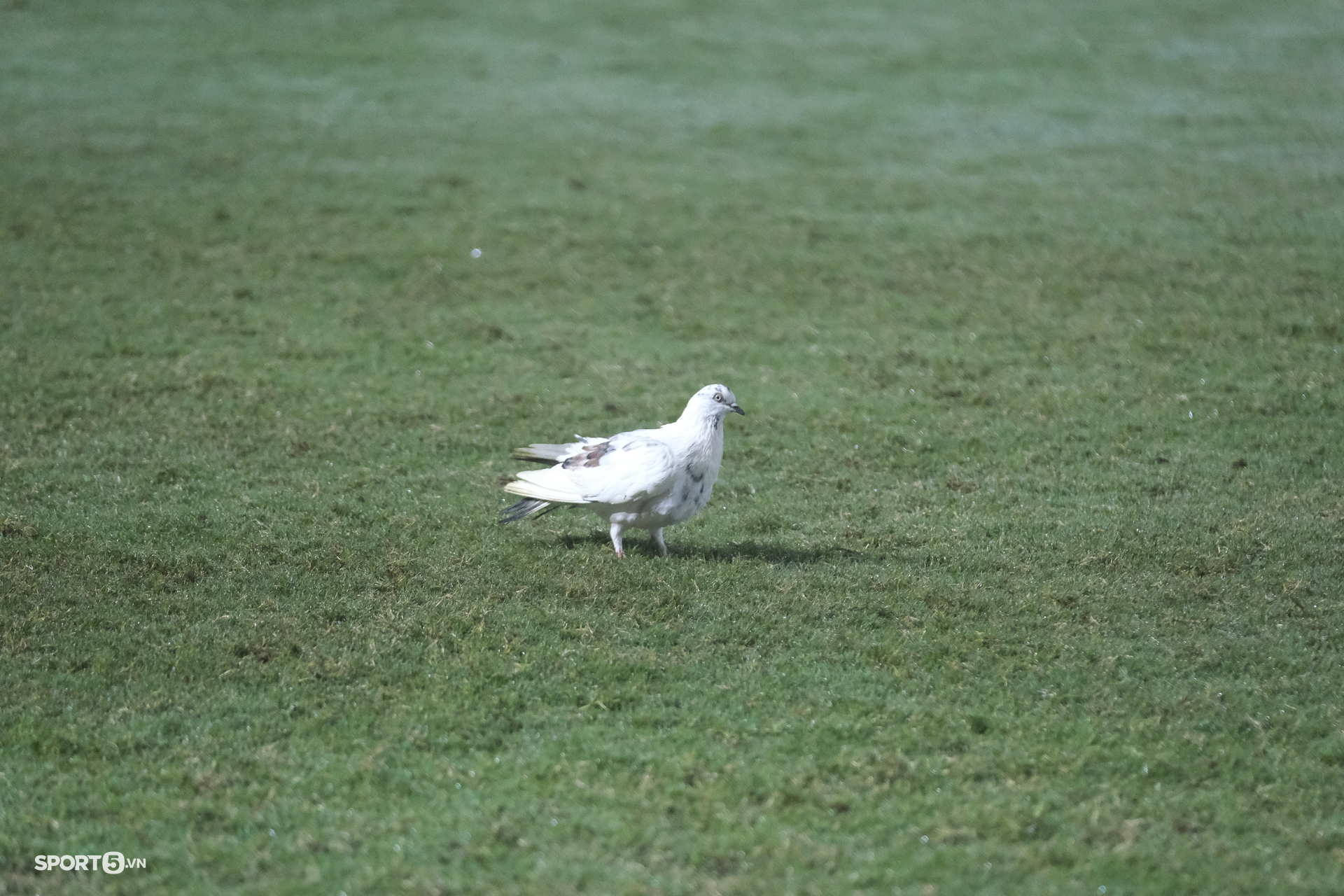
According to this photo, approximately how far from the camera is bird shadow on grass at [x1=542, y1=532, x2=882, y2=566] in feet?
24.5

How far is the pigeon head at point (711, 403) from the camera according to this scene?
7.27m

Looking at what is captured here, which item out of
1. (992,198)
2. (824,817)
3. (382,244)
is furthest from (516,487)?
(992,198)

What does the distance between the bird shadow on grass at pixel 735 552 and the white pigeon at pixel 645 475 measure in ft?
0.37

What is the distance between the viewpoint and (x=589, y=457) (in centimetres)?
731

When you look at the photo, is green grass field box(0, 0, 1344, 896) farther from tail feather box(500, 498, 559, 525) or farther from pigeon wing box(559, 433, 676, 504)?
pigeon wing box(559, 433, 676, 504)

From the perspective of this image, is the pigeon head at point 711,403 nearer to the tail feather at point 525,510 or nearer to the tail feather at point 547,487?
the tail feather at point 547,487

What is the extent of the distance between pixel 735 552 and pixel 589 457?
3.32ft

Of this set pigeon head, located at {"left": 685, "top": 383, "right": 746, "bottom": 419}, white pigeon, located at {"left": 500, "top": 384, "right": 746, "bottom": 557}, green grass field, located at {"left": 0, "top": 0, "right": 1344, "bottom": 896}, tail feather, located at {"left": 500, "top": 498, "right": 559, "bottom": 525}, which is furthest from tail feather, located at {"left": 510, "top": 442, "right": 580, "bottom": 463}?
pigeon head, located at {"left": 685, "top": 383, "right": 746, "bottom": 419}

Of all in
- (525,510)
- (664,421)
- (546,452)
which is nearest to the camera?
(525,510)

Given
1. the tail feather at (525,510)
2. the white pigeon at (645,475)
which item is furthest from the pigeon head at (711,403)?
the tail feather at (525,510)

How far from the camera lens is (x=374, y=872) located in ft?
15.9

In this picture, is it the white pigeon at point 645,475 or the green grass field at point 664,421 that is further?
the white pigeon at point 645,475

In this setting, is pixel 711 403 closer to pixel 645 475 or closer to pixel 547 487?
pixel 645 475

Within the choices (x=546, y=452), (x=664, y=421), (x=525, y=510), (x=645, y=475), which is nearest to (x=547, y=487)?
(x=525, y=510)
